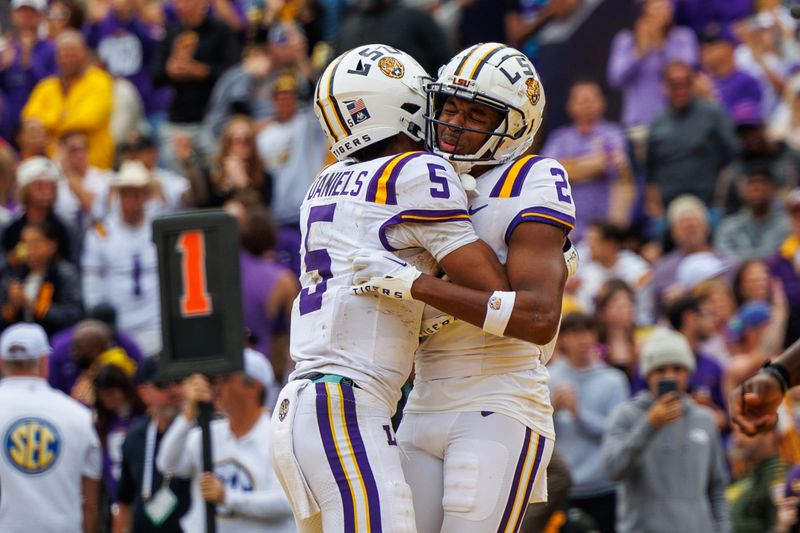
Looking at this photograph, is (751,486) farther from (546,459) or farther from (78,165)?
(78,165)

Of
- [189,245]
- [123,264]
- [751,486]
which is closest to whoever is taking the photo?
[189,245]

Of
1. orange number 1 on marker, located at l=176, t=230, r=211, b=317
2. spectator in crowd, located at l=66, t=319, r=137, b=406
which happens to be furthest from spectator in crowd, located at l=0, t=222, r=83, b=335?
orange number 1 on marker, located at l=176, t=230, r=211, b=317

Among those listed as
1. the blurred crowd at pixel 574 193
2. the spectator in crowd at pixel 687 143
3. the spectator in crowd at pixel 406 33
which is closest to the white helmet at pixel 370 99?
the blurred crowd at pixel 574 193

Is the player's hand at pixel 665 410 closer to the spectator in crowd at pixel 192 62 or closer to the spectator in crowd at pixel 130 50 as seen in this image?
the spectator in crowd at pixel 192 62

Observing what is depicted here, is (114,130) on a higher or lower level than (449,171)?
higher

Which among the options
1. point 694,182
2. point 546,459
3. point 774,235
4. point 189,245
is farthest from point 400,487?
point 694,182

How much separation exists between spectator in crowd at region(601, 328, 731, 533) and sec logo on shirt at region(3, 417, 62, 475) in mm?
3044

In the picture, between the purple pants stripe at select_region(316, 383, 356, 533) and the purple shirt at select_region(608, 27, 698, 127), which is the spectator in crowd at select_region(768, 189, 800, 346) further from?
the purple pants stripe at select_region(316, 383, 356, 533)

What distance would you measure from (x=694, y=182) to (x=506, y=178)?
7200mm

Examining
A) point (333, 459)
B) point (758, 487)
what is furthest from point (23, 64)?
point (333, 459)

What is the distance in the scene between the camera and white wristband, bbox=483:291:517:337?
5.12 m

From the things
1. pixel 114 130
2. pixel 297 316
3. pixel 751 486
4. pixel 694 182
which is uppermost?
pixel 114 130

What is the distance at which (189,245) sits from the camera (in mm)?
8164

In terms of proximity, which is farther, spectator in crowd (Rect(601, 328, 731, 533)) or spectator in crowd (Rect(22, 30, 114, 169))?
spectator in crowd (Rect(22, 30, 114, 169))
